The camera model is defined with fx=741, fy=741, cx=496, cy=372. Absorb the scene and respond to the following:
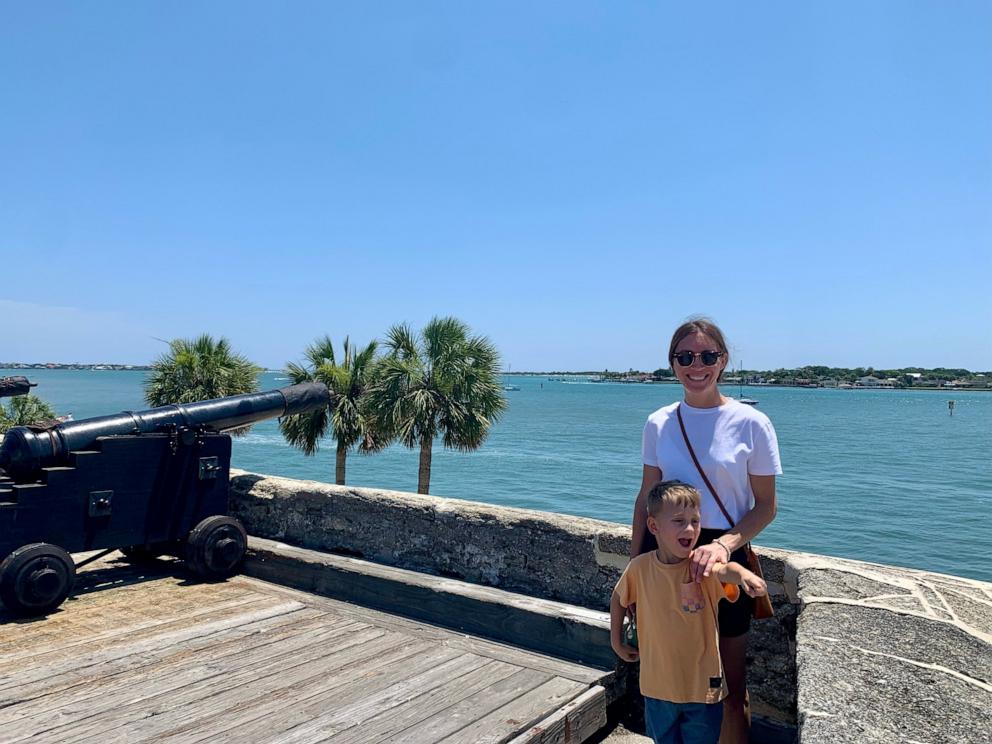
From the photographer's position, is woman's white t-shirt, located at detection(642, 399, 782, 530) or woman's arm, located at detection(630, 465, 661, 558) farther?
woman's arm, located at detection(630, 465, 661, 558)

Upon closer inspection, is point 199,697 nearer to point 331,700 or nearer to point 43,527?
point 331,700

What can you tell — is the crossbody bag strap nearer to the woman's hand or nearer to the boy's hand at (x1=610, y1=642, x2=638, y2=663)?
the woman's hand

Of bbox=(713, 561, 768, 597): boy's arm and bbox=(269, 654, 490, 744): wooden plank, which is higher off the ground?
bbox=(713, 561, 768, 597): boy's arm

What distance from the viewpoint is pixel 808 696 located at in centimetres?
175

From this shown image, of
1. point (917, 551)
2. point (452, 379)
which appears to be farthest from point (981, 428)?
point (452, 379)

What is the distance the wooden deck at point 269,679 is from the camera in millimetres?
2779

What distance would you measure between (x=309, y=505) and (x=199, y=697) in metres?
2.04

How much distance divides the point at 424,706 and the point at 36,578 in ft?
7.49

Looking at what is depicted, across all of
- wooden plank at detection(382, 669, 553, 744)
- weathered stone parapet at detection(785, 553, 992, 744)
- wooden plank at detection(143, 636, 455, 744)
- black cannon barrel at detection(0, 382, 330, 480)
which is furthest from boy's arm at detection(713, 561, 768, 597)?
black cannon barrel at detection(0, 382, 330, 480)

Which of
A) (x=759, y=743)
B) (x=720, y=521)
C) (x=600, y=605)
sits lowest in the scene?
(x=759, y=743)

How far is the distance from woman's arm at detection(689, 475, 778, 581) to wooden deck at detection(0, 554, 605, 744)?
1.19 metres

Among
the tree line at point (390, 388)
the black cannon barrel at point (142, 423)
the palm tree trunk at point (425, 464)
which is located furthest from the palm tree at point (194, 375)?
the black cannon barrel at point (142, 423)

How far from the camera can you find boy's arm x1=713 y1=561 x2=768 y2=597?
1.97 metres

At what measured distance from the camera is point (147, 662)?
3.37 m
